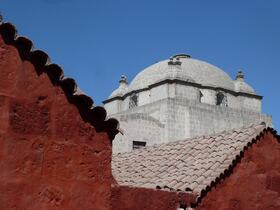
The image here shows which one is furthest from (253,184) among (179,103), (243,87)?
(243,87)

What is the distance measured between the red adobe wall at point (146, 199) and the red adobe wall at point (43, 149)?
19 centimetres

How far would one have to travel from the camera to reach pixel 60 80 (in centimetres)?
587

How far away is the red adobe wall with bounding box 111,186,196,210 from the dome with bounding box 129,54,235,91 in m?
18.2

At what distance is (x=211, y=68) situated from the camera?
28.5m

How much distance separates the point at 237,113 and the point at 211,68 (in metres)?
4.01

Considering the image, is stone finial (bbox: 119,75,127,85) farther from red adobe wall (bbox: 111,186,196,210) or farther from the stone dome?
red adobe wall (bbox: 111,186,196,210)

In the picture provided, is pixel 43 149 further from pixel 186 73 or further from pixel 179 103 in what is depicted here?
pixel 186 73

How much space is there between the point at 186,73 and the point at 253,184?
18665 mm

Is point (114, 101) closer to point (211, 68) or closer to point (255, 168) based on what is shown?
point (211, 68)

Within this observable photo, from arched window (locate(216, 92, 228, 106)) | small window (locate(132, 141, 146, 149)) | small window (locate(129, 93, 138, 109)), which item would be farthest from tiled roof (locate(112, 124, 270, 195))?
arched window (locate(216, 92, 228, 106))

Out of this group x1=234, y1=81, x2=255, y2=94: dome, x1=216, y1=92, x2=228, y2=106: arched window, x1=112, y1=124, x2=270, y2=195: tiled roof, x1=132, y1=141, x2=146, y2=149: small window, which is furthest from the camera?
x1=234, y1=81, x2=255, y2=94: dome

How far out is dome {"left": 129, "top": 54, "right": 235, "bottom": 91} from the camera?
25336mm

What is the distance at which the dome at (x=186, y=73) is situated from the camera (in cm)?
2534

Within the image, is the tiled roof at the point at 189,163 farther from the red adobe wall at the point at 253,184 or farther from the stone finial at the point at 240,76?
the stone finial at the point at 240,76
